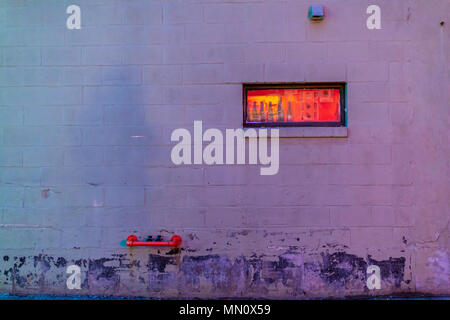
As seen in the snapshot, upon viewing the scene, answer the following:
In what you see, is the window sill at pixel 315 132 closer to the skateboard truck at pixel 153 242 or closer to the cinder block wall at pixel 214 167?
the cinder block wall at pixel 214 167

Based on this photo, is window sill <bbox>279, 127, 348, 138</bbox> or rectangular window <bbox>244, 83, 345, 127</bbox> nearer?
window sill <bbox>279, 127, 348, 138</bbox>

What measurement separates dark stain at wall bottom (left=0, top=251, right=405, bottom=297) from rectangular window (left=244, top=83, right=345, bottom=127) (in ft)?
5.01

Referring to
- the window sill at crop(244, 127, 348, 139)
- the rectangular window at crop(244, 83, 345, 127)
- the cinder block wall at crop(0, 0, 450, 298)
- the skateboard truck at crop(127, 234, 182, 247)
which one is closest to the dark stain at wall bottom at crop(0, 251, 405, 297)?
the cinder block wall at crop(0, 0, 450, 298)

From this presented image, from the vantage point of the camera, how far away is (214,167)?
176 inches

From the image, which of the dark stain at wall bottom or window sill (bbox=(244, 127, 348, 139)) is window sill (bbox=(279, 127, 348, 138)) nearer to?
window sill (bbox=(244, 127, 348, 139))

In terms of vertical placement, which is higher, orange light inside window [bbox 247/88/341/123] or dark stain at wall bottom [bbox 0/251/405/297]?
orange light inside window [bbox 247/88/341/123]

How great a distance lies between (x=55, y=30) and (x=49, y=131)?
47.0 inches

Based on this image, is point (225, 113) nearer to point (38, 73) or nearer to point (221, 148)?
point (221, 148)

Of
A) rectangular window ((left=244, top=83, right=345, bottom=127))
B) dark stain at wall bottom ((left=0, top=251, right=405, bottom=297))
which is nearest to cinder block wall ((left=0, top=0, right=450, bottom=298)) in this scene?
dark stain at wall bottom ((left=0, top=251, right=405, bottom=297))

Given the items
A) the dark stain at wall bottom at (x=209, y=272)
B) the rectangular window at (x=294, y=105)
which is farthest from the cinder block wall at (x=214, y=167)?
the rectangular window at (x=294, y=105)

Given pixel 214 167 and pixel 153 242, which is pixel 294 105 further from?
pixel 153 242

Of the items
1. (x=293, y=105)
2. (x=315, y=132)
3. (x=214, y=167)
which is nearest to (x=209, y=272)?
(x=214, y=167)

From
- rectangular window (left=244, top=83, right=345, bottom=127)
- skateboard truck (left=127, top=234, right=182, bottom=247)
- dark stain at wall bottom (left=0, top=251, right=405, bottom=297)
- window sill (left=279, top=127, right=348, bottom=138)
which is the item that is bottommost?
dark stain at wall bottom (left=0, top=251, right=405, bottom=297)

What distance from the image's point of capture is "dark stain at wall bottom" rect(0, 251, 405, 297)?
441 centimetres
